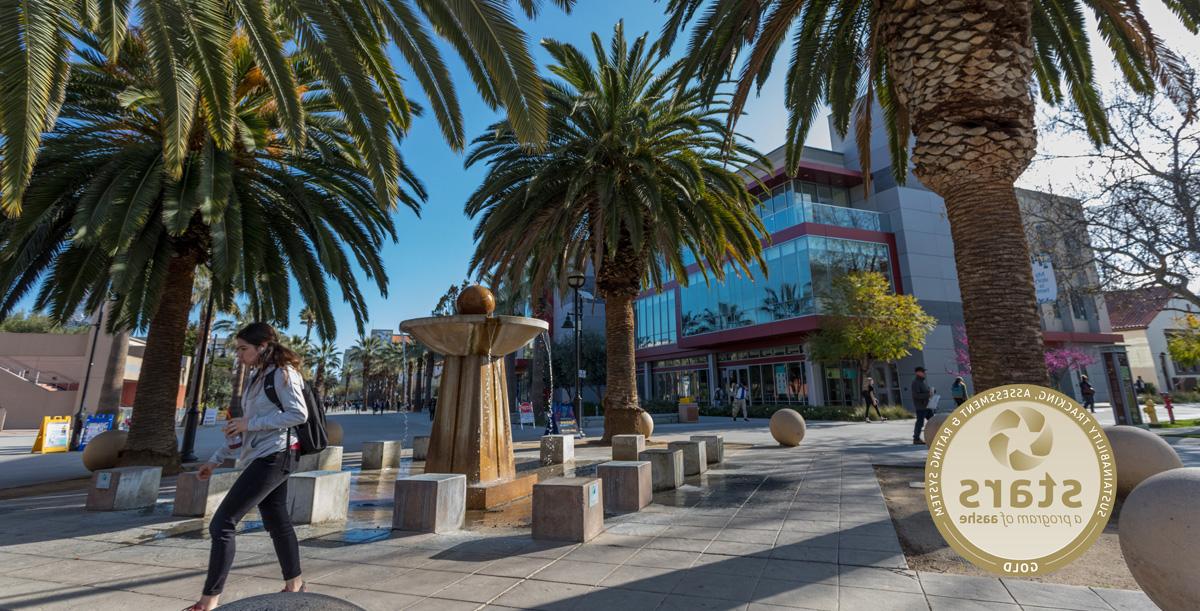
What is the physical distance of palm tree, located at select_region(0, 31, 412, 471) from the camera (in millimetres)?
8188

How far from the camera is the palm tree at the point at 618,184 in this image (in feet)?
40.7

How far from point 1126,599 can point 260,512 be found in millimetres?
5080

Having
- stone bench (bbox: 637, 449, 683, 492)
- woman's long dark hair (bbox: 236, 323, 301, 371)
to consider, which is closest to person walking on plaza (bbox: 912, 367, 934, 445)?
stone bench (bbox: 637, 449, 683, 492)

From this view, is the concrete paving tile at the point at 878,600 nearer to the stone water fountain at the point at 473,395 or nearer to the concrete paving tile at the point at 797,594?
the concrete paving tile at the point at 797,594

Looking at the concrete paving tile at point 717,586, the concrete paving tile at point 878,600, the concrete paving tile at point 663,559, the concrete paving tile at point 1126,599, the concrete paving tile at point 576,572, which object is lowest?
the concrete paving tile at point 1126,599

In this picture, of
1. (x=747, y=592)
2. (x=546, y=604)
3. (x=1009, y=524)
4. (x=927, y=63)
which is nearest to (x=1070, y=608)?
(x=1009, y=524)

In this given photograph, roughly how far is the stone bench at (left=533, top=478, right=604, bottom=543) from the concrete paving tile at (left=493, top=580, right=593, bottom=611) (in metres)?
1.07

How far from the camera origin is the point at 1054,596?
320 centimetres

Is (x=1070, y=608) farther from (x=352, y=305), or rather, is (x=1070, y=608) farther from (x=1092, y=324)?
(x=1092, y=324)

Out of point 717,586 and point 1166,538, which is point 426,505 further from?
point 1166,538

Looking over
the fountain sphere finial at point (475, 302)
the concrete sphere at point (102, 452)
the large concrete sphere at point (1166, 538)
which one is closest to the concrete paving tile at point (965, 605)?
the large concrete sphere at point (1166, 538)

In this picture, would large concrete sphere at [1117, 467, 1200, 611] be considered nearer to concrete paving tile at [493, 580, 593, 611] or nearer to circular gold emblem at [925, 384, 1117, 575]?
circular gold emblem at [925, 384, 1117, 575]

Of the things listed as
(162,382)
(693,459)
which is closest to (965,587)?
(693,459)

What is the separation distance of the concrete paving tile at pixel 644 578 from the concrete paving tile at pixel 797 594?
544 mm
